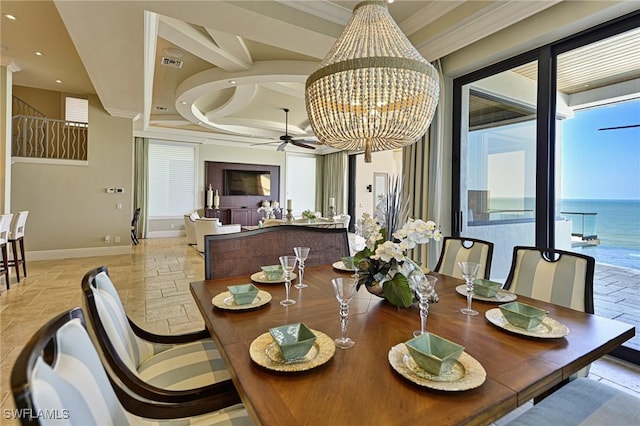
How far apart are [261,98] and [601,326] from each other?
6.13m

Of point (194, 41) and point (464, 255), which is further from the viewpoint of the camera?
point (194, 41)

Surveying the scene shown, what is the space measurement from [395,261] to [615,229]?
2295 millimetres

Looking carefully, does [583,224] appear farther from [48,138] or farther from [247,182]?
[247,182]

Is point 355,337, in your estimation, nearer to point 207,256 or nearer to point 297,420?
point 297,420

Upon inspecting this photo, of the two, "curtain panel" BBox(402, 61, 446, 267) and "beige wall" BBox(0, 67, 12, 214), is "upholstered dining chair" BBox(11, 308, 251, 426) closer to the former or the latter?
"curtain panel" BBox(402, 61, 446, 267)

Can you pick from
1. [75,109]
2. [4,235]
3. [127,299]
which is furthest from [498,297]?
[75,109]

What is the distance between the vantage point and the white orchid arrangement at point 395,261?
53.8 inches

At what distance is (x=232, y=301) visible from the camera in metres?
1.52

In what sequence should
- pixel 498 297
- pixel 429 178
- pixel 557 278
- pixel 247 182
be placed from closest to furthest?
pixel 498 297, pixel 557 278, pixel 429 178, pixel 247 182

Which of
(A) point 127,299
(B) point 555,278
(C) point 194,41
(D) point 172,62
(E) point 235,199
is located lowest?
(A) point 127,299

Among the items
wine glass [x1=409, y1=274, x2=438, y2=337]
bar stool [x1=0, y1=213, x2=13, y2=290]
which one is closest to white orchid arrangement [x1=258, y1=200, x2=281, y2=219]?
bar stool [x1=0, y1=213, x2=13, y2=290]

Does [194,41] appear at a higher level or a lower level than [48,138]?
higher

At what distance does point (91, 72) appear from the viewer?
3902 mm

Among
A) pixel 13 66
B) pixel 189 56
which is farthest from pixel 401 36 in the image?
pixel 13 66
